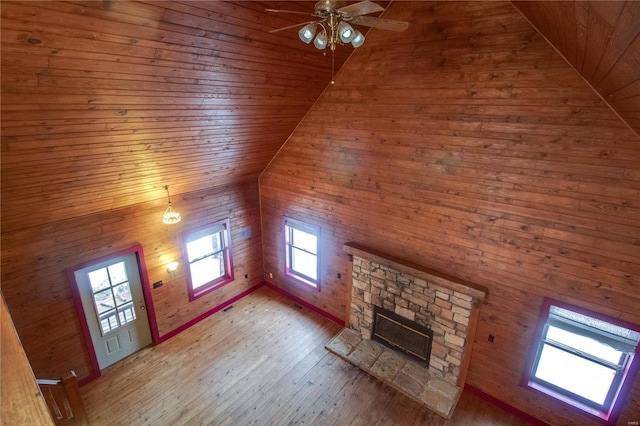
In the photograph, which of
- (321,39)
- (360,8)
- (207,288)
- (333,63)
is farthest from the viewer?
(207,288)

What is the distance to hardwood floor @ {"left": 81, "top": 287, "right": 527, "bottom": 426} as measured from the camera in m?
4.66

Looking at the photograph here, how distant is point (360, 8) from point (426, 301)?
13.9 ft

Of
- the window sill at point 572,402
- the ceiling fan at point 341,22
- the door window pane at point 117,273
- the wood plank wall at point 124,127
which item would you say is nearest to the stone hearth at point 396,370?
the window sill at point 572,402

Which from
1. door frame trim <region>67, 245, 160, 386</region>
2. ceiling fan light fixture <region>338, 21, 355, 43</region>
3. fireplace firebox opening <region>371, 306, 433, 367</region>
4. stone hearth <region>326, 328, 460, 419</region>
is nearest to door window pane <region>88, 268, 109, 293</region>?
door frame trim <region>67, 245, 160, 386</region>

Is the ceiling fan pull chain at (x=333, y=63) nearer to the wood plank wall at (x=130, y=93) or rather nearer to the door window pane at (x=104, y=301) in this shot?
the wood plank wall at (x=130, y=93)

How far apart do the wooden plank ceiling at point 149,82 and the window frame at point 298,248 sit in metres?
2.16

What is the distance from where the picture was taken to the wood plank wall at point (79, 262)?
14.3ft

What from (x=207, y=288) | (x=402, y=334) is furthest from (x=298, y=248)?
(x=402, y=334)

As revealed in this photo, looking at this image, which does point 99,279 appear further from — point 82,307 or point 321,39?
point 321,39

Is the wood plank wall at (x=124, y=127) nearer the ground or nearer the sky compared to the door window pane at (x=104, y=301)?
nearer the sky

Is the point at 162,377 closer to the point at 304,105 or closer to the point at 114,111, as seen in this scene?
the point at 114,111

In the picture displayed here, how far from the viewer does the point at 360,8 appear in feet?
6.81

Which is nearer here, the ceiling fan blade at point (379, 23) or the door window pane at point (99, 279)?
the ceiling fan blade at point (379, 23)

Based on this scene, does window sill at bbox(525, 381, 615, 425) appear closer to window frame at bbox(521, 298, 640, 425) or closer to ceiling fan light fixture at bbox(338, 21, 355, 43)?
window frame at bbox(521, 298, 640, 425)
